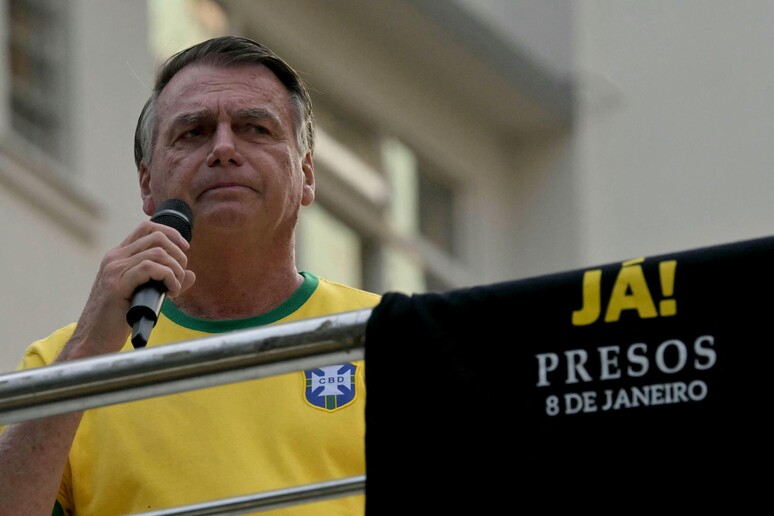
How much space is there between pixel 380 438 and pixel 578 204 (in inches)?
544

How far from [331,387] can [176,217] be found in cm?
48

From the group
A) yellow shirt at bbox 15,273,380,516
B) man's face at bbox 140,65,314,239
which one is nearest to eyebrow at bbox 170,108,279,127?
man's face at bbox 140,65,314,239

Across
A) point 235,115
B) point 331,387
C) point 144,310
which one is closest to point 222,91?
point 235,115

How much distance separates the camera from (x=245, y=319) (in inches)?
197

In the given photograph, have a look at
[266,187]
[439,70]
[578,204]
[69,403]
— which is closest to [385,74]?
[439,70]

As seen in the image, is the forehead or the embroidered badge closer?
the embroidered badge

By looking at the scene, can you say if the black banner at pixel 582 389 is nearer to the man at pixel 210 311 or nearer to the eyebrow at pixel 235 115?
the man at pixel 210 311

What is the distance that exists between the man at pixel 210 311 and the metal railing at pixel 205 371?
353 millimetres

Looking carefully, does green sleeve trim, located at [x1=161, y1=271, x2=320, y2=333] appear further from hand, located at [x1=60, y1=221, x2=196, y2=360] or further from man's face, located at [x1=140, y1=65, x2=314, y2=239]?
hand, located at [x1=60, y1=221, x2=196, y2=360]

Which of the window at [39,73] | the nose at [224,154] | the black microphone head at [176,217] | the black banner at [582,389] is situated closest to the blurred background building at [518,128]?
the window at [39,73]

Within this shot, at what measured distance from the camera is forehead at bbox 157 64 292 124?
5.18 metres

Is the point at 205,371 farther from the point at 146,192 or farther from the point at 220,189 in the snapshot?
the point at 146,192

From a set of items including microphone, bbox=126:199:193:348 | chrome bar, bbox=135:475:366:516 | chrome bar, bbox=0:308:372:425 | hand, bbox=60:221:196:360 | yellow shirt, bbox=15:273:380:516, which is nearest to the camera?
chrome bar, bbox=0:308:372:425

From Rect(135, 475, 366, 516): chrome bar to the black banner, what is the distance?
9.5 inches
